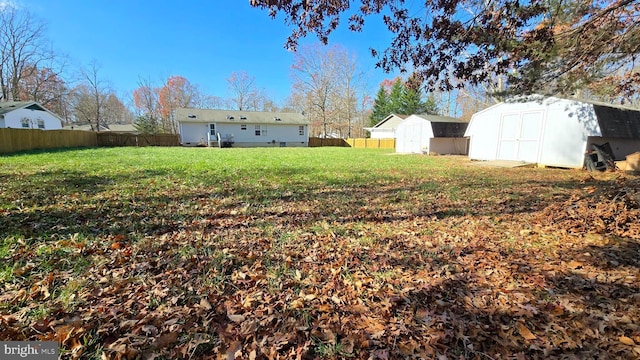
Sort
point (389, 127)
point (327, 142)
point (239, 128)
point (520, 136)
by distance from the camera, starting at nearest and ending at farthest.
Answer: point (520, 136), point (239, 128), point (389, 127), point (327, 142)

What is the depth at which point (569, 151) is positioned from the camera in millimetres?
11281

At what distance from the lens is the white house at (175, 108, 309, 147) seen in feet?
98.5

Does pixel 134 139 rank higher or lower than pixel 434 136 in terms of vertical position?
lower

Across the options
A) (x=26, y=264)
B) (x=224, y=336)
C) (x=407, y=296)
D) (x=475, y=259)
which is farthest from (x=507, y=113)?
(x=26, y=264)

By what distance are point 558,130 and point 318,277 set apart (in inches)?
535

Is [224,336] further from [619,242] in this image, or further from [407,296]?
[619,242]

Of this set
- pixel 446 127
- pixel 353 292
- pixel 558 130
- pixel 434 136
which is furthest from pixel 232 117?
pixel 353 292

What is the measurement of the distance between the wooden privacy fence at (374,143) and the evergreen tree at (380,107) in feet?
32.8

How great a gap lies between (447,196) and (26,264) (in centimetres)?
699

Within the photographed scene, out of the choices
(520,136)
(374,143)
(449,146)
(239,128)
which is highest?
(239,128)

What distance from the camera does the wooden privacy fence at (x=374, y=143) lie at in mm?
32250

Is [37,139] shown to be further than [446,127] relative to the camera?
No

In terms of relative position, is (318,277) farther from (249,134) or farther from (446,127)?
(249,134)

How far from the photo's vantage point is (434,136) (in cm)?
1908
